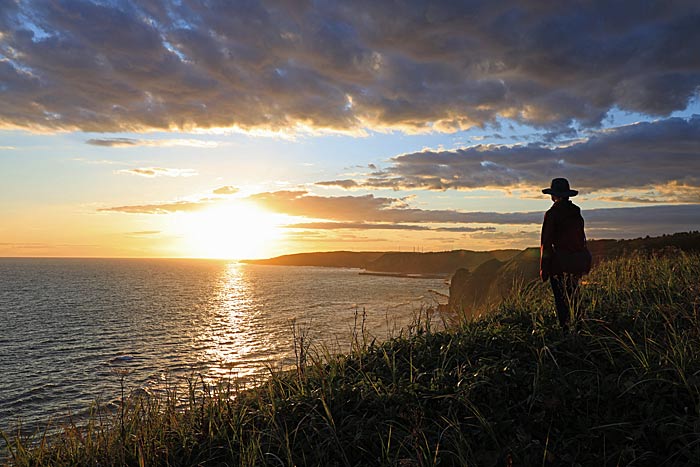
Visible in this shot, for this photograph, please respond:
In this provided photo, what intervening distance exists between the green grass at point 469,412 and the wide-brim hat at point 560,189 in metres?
2.21

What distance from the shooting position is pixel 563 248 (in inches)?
314

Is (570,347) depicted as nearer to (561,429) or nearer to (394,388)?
(561,429)

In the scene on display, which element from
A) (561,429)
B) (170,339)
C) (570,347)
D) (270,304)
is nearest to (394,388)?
(561,429)

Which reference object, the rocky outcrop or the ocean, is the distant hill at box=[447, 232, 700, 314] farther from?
the ocean

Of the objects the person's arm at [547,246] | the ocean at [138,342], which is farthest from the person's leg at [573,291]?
the ocean at [138,342]

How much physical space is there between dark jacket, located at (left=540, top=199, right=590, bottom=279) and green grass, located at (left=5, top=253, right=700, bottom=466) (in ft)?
3.56

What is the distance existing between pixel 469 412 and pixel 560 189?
448 cm

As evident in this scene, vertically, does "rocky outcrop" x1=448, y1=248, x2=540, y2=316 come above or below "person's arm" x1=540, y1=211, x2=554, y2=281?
below

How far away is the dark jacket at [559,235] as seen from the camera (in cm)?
796

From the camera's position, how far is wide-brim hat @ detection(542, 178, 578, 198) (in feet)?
26.5

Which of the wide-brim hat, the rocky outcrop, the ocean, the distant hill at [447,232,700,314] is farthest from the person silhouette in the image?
the rocky outcrop

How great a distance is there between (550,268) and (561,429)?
339 centimetres

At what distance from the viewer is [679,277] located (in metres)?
11.2

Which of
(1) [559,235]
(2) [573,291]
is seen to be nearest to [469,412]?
(2) [573,291]
